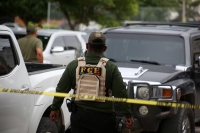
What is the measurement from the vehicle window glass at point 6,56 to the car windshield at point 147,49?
9.52ft

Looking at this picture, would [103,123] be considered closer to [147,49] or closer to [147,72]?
[147,72]

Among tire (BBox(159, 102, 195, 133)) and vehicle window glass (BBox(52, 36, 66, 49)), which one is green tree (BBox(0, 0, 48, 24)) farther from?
tire (BBox(159, 102, 195, 133))

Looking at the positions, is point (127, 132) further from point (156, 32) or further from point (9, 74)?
point (156, 32)

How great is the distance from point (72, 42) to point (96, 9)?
11.6 metres

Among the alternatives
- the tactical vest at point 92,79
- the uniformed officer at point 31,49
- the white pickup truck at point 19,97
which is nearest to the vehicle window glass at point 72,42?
the uniformed officer at point 31,49

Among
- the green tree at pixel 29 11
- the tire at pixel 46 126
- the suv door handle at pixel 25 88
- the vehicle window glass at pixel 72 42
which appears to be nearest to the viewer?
the suv door handle at pixel 25 88

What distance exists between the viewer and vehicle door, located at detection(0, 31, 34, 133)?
5.27 metres

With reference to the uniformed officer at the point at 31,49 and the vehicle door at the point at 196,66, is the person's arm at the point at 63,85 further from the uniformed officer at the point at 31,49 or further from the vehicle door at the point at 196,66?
the uniformed officer at the point at 31,49

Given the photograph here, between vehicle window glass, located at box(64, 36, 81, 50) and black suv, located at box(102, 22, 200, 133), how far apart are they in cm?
592

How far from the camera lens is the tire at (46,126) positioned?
20.0 ft

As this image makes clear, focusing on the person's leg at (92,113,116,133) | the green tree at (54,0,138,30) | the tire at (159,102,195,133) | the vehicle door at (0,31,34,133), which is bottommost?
the tire at (159,102,195,133)

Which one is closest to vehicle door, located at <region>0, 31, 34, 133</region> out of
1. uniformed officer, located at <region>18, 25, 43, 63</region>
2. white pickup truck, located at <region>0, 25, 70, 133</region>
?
white pickup truck, located at <region>0, 25, 70, 133</region>

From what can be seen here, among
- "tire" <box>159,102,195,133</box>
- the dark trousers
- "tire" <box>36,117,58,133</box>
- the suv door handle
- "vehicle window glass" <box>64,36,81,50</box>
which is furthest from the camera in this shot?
"vehicle window glass" <box>64,36,81,50</box>

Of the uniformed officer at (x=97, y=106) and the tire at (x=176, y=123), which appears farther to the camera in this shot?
the tire at (x=176, y=123)
